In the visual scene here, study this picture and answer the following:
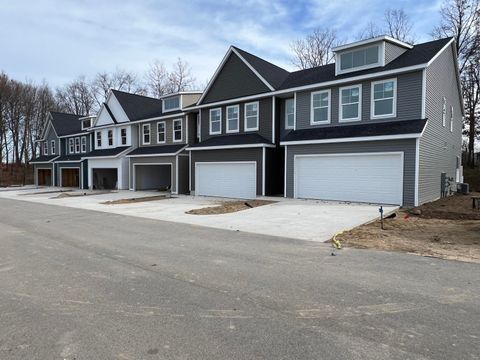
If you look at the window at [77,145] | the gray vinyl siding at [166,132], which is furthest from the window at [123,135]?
the window at [77,145]

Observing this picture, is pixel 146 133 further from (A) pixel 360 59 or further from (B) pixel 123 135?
(A) pixel 360 59

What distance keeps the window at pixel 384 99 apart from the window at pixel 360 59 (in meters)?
1.45

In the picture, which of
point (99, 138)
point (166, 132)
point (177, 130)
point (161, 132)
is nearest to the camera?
point (177, 130)

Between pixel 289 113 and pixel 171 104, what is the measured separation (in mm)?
11549

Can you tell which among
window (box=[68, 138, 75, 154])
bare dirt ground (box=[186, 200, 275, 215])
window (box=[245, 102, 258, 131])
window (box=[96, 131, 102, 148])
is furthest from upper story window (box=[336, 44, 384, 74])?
window (box=[68, 138, 75, 154])

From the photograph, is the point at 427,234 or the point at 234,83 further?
the point at 234,83

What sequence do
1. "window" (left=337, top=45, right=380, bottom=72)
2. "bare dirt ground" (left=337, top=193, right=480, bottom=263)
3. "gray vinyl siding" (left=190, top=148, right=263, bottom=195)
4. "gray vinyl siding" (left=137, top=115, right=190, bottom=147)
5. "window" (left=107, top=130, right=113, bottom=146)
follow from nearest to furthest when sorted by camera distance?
"bare dirt ground" (left=337, top=193, right=480, bottom=263), "window" (left=337, top=45, right=380, bottom=72), "gray vinyl siding" (left=190, top=148, right=263, bottom=195), "gray vinyl siding" (left=137, top=115, right=190, bottom=147), "window" (left=107, top=130, right=113, bottom=146)

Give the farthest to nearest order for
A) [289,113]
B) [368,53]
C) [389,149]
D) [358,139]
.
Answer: [289,113]
[368,53]
[358,139]
[389,149]

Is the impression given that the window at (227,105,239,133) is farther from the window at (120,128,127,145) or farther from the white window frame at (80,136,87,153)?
the white window frame at (80,136,87,153)

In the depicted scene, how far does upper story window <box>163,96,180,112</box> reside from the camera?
2752 centimetres

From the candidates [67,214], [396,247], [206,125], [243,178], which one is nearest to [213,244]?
[396,247]

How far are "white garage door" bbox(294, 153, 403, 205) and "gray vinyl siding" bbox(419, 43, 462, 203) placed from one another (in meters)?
1.12

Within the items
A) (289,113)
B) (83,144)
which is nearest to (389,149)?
(289,113)

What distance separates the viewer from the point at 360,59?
689 inches
